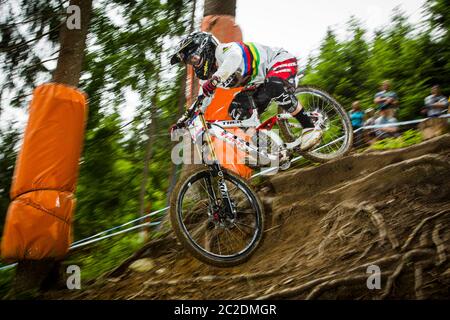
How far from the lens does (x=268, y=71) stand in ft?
14.7

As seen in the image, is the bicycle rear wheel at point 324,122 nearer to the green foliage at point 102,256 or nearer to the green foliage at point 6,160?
the green foliage at point 102,256

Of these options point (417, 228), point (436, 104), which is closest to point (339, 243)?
point (417, 228)

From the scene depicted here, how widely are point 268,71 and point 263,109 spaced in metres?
0.45

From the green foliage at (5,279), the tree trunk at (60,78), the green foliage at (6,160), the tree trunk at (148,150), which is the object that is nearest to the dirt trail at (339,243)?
the tree trunk at (60,78)

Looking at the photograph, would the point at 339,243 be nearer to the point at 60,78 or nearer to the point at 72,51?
the point at 60,78

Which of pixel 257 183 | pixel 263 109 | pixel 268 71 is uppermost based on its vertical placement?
pixel 268 71

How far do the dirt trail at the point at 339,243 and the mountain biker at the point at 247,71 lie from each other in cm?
72

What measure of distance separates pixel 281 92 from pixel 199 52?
1.09 metres

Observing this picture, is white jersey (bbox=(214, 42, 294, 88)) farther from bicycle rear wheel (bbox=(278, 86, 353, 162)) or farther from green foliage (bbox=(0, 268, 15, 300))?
green foliage (bbox=(0, 268, 15, 300))

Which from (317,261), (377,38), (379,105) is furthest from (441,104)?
(377,38)

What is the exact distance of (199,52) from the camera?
13.2 ft

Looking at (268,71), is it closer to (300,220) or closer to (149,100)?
(300,220)

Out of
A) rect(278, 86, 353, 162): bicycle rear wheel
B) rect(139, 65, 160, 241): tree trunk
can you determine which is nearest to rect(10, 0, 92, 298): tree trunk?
rect(278, 86, 353, 162): bicycle rear wheel

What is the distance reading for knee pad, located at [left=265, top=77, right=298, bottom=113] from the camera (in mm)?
4461
